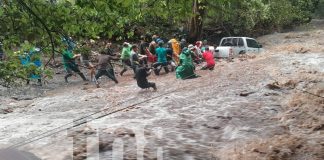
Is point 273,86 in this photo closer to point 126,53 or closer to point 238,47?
point 126,53

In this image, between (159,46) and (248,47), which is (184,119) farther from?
(248,47)

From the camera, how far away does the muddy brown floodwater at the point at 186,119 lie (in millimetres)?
7035

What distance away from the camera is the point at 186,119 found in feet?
31.4

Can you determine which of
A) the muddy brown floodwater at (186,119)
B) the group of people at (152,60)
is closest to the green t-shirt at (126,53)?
the group of people at (152,60)

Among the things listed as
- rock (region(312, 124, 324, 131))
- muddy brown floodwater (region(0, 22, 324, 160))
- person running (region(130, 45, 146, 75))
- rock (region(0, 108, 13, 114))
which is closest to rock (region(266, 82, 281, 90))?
muddy brown floodwater (region(0, 22, 324, 160))

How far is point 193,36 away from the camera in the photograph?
2727 cm

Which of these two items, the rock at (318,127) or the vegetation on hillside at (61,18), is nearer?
the vegetation on hillside at (61,18)

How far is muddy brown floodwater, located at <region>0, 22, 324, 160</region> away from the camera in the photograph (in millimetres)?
7035

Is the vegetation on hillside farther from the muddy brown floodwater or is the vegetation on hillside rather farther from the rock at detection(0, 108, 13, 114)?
the rock at detection(0, 108, 13, 114)

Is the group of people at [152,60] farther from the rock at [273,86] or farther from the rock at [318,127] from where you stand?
the rock at [318,127]

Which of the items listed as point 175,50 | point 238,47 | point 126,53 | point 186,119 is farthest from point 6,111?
point 238,47

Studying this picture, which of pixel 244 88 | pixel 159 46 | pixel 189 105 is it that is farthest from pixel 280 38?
pixel 189 105

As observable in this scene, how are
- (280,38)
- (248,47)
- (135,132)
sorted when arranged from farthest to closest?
(280,38), (248,47), (135,132)

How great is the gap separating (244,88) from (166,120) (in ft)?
14.6
